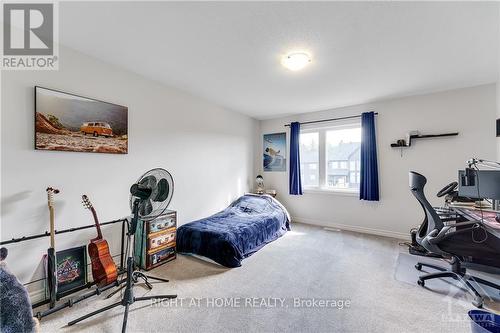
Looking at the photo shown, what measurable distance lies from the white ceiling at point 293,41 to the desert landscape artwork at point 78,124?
0.54 meters

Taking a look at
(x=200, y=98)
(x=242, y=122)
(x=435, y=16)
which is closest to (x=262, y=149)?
(x=242, y=122)

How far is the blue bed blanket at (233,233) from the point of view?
104 inches

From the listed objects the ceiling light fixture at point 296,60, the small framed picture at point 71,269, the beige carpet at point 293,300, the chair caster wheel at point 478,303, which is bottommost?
the beige carpet at point 293,300

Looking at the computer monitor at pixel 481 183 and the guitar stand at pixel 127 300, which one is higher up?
the computer monitor at pixel 481 183

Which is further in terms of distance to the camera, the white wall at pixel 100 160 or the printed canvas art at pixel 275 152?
the printed canvas art at pixel 275 152

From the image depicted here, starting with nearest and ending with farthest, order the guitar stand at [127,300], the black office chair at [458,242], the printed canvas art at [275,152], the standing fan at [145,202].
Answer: the guitar stand at [127,300] → the standing fan at [145,202] → the black office chair at [458,242] → the printed canvas art at [275,152]

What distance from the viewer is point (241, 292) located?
6.77 ft

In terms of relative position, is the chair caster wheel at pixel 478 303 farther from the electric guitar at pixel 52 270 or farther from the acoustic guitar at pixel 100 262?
the electric guitar at pixel 52 270

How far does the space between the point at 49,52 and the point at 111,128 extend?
0.83m

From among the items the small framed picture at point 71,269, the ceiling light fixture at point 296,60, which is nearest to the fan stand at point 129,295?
the small framed picture at point 71,269

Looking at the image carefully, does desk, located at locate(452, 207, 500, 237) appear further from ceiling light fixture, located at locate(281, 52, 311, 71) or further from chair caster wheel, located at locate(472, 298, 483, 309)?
ceiling light fixture, located at locate(281, 52, 311, 71)

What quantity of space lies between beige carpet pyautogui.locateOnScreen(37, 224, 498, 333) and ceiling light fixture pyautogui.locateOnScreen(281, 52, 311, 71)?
2.34m

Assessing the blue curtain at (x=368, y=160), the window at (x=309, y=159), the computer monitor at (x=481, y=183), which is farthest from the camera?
the window at (x=309, y=159)

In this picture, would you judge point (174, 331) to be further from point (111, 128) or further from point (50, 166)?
point (111, 128)
